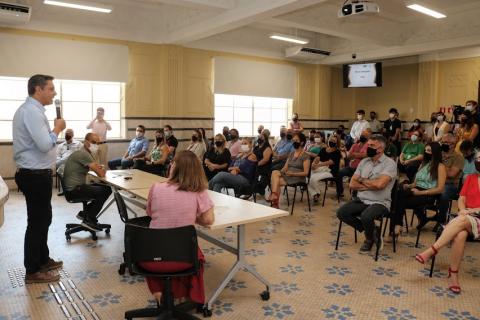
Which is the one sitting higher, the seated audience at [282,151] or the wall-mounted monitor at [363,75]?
the wall-mounted monitor at [363,75]

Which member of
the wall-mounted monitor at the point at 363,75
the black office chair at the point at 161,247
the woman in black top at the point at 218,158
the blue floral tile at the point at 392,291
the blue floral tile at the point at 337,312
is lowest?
the blue floral tile at the point at 337,312

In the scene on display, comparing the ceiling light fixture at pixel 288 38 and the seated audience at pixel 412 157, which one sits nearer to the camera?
the seated audience at pixel 412 157

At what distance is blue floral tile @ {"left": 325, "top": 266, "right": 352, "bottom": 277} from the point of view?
3674mm

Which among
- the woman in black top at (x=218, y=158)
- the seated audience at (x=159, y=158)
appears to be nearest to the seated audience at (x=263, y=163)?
the woman in black top at (x=218, y=158)

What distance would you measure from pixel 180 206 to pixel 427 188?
3052mm

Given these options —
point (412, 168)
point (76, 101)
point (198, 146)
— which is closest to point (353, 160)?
point (412, 168)

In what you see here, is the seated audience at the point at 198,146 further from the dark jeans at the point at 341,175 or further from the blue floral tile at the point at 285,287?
the blue floral tile at the point at 285,287

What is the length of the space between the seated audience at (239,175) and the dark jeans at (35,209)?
2.72 m

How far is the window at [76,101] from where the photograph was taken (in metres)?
7.62

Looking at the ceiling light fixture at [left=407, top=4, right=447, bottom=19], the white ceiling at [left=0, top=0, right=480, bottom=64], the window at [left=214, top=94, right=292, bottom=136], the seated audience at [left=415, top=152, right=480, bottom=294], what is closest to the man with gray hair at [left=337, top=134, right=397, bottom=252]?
the seated audience at [left=415, top=152, right=480, bottom=294]

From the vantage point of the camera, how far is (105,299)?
10.2 feet

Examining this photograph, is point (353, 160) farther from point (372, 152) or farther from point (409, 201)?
point (372, 152)

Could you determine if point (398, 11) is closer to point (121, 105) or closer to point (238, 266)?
point (121, 105)

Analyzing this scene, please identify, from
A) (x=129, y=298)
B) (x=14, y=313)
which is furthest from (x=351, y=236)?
(x=14, y=313)
